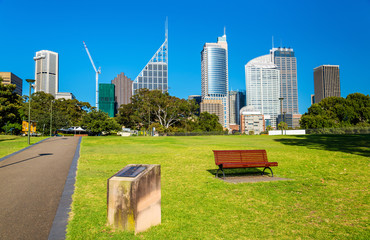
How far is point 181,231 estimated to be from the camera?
4125mm

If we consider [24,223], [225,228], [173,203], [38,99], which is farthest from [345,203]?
[38,99]

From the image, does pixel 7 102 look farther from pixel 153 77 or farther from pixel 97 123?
pixel 153 77

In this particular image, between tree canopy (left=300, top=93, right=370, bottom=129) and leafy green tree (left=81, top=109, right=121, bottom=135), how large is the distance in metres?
50.6

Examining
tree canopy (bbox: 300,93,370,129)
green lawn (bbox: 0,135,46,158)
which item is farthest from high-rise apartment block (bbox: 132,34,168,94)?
green lawn (bbox: 0,135,46,158)

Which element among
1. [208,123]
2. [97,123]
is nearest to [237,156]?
[97,123]

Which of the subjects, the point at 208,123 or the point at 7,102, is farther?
the point at 208,123

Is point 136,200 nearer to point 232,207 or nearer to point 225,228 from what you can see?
point 225,228

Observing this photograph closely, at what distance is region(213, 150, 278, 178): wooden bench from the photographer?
820 cm

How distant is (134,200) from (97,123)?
184 feet

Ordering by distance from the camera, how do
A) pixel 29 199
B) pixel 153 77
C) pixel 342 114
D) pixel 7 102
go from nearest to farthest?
pixel 29 199, pixel 7 102, pixel 342 114, pixel 153 77

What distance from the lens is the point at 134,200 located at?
3.93 metres

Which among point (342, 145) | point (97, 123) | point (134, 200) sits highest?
point (97, 123)

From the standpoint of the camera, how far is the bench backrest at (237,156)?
838 cm

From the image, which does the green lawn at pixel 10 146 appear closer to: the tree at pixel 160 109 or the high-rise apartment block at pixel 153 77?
the tree at pixel 160 109
